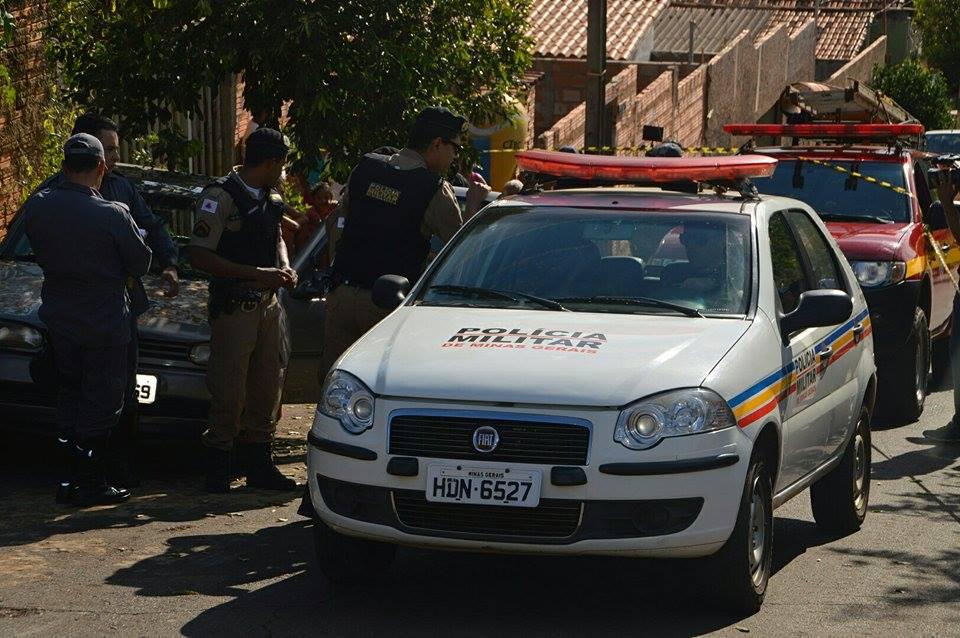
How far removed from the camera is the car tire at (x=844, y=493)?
804cm

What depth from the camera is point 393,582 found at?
6.91 metres

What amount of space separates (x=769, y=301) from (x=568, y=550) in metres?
1.59

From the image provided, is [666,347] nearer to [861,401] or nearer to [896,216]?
[861,401]

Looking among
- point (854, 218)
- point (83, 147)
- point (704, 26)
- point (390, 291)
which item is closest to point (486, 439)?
point (390, 291)

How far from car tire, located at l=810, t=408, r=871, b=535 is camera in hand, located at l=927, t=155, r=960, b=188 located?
13.2ft

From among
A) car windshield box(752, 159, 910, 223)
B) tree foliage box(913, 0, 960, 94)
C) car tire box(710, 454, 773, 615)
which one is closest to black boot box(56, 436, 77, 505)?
car tire box(710, 454, 773, 615)

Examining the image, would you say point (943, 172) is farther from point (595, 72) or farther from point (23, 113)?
point (23, 113)

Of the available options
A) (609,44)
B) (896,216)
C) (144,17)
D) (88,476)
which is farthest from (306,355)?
(609,44)

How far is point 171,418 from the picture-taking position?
893 cm

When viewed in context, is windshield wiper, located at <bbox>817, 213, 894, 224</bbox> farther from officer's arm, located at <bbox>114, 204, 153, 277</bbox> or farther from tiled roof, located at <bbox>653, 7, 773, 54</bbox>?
tiled roof, located at <bbox>653, 7, 773, 54</bbox>

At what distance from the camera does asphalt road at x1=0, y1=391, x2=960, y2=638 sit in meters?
6.29

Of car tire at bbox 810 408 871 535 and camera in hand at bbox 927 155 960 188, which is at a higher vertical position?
camera in hand at bbox 927 155 960 188

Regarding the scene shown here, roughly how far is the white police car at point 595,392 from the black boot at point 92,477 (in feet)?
6.14

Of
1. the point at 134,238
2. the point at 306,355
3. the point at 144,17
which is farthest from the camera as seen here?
the point at 144,17
